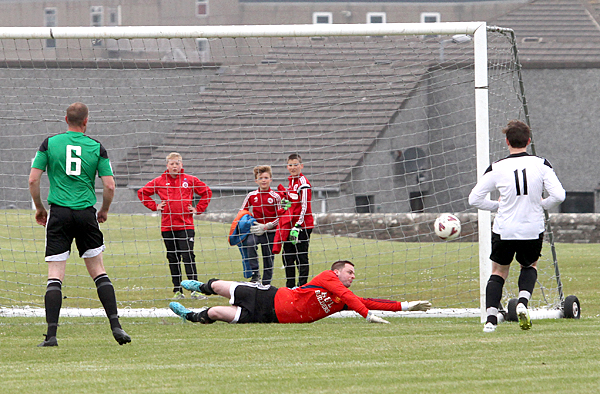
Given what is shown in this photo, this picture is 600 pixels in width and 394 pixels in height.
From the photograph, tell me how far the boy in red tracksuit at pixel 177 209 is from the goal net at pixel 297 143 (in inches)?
15.4

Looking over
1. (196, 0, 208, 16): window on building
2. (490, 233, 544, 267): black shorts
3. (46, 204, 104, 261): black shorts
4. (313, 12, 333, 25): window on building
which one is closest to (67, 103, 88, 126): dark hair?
(46, 204, 104, 261): black shorts

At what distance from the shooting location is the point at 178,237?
384 inches

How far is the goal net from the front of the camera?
26.8 ft

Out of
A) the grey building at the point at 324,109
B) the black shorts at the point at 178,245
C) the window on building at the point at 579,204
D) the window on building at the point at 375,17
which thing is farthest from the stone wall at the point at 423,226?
the window on building at the point at 375,17

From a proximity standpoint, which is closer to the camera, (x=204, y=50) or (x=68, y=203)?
(x=68, y=203)

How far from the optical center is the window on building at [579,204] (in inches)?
1211

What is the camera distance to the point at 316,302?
7066mm

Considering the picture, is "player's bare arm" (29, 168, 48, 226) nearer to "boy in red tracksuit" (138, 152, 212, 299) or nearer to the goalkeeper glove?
"boy in red tracksuit" (138, 152, 212, 299)

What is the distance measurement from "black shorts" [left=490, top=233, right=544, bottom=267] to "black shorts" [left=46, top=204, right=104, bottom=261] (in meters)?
3.09

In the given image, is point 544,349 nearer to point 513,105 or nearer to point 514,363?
point 514,363

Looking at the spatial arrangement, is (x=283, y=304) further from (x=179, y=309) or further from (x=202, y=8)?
(x=202, y=8)

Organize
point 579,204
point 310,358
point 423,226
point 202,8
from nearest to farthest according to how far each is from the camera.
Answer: point 310,358 < point 423,226 < point 579,204 < point 202,8

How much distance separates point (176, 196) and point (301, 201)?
1.60m

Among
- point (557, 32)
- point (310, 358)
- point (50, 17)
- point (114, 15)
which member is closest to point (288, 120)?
point (310, 358)
